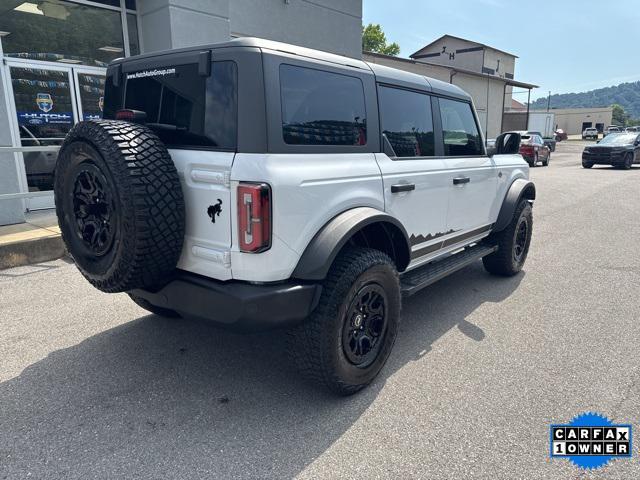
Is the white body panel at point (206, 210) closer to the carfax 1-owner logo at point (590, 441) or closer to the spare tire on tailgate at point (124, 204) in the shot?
the spare tire on tailgate at point (124, 204)

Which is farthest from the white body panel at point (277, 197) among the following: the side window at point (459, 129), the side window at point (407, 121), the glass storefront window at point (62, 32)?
the glass storefront window at point (62, 32)

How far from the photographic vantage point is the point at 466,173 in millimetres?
4129

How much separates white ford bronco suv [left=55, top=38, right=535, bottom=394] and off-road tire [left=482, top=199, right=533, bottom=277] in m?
2.16

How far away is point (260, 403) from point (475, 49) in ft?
139

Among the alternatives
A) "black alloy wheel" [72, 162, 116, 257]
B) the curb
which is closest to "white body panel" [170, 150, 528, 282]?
"black alloy wheel" [72, 162, 116, 257]

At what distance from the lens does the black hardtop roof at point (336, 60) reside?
2.48 m

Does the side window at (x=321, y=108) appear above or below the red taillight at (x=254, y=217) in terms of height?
above

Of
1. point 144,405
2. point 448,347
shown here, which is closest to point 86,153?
point 144,405

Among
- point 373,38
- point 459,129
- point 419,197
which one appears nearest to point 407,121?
point 419,197

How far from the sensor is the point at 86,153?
254 centimetres

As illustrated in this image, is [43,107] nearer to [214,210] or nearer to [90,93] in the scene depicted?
[90,93]

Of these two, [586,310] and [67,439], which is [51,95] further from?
[586,310]

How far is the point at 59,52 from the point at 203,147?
6.97m

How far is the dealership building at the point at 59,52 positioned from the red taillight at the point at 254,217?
5.66m
